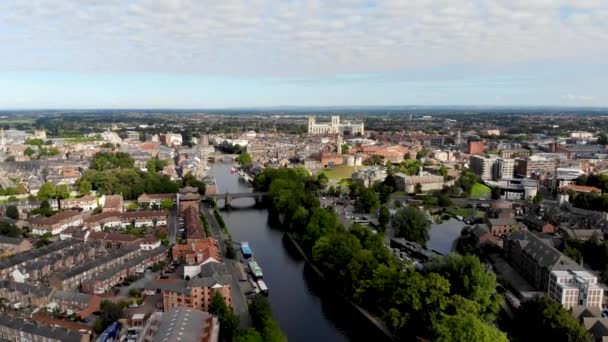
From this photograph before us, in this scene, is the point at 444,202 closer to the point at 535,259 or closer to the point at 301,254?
the point at 301,254

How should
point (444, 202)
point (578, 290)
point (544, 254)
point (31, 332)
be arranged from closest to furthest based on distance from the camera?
point (31, 332), point (578, 290), point (544, 254), point (444, 202)

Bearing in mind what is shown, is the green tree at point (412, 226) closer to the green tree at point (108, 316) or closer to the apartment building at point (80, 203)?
the green tree at point (108, 316)

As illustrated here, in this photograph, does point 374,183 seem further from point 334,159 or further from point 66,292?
point 66,292

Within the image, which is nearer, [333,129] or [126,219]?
[126,219]

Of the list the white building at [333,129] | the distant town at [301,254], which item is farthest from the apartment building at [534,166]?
the white building at [333,129]

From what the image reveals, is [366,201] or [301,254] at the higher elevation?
[366,201]

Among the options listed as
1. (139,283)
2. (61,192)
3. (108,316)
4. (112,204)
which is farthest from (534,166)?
(108,316)

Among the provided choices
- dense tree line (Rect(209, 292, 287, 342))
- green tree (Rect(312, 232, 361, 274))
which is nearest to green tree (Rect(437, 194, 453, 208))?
green tree (Rect(312, 232, 361, 274))
